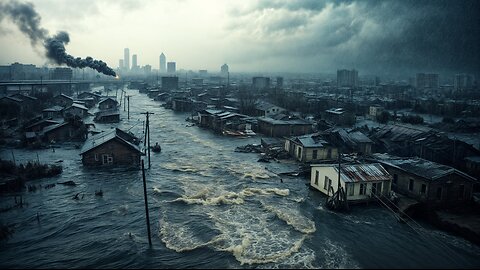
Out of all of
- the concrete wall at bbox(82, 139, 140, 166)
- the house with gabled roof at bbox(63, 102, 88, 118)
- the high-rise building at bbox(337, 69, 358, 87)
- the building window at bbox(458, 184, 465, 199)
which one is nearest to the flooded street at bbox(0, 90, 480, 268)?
the concrete wall at bbox(82, 139, 140, 166)

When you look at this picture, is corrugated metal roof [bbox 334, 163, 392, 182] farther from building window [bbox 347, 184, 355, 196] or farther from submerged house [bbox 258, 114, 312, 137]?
submerged house [bbox 258, 114, 312, 137]

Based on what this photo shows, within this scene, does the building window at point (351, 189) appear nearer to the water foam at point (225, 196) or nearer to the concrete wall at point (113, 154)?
the water foam at point (225, 196)

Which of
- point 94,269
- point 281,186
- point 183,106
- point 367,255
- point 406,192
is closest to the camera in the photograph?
point 94,269

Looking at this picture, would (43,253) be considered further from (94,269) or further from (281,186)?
(281,186)

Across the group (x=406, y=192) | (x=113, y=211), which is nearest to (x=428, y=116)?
(x=406, y=192)

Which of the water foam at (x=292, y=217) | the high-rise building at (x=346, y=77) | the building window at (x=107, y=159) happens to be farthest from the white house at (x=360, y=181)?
the high-rise building at (x=346, y=77)

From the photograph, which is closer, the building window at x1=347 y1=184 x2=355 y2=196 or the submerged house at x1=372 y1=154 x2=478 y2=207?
the submerged house at x1=372 y1=154 x2=478 y2=207

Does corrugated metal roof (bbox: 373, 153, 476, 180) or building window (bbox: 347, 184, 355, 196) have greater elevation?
corrugated metal roof (bbox: 373, 153, 476, 180)

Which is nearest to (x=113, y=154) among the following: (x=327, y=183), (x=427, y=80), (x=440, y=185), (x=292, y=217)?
(x=292, y=217)

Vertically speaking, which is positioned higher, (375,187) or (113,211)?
(375,187)
